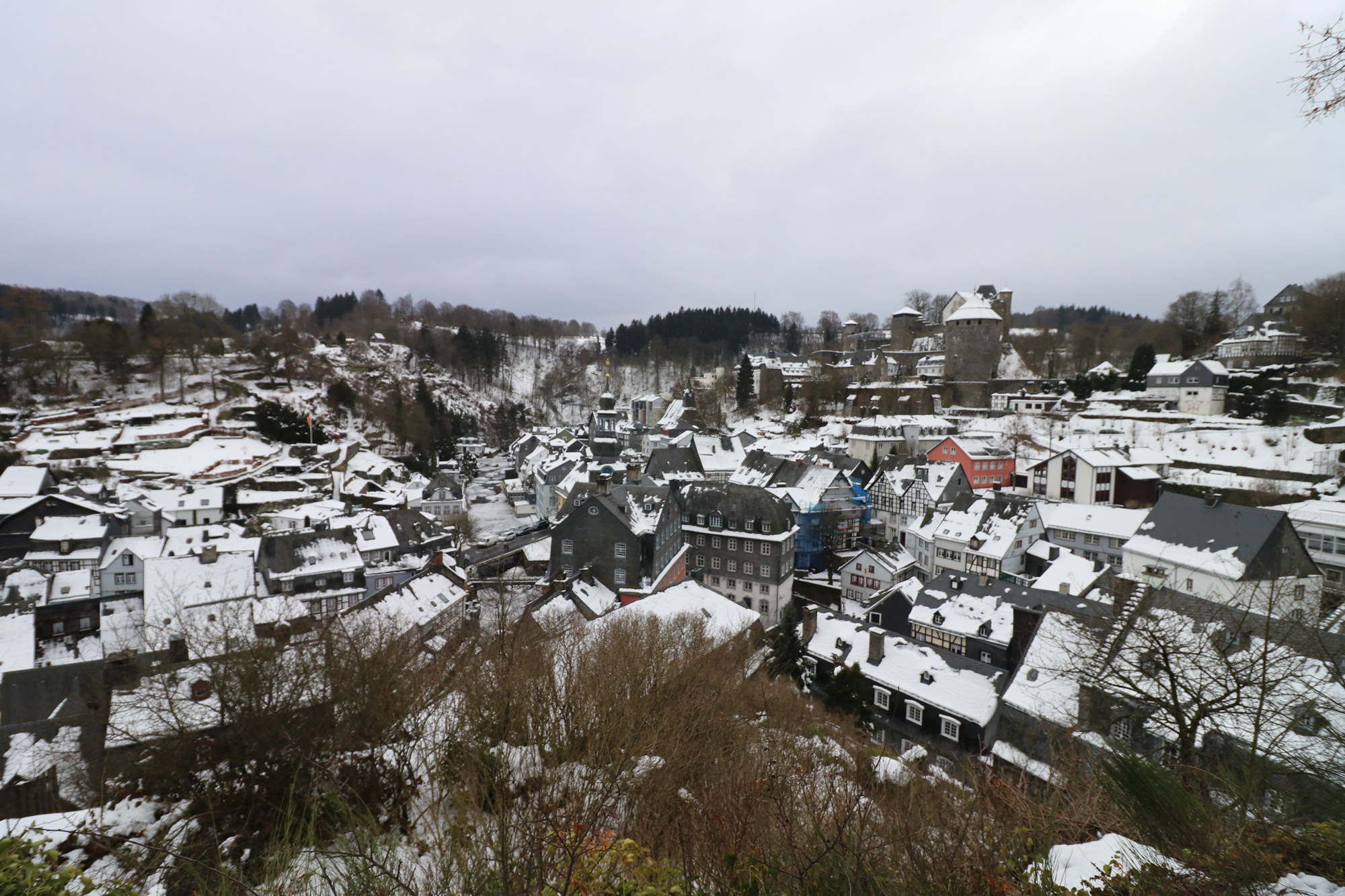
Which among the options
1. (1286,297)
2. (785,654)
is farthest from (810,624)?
(1286,297)

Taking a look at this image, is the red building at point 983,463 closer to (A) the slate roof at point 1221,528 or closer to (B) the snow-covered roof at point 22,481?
(A) the slate roof at point 1221,528

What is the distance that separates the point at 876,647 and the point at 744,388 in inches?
2294

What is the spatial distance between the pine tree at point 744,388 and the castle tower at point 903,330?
22.5 m

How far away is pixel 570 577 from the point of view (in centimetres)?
2281

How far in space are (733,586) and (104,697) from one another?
21944 mm

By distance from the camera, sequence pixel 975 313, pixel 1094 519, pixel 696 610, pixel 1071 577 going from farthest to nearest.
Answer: pixel 975 313 < pixel 1094 519 < pixel 1071 577 < pixel 696 610

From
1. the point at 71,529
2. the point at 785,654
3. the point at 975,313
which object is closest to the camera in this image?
the point at 785,654

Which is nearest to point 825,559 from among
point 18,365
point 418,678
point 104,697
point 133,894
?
point 418,678

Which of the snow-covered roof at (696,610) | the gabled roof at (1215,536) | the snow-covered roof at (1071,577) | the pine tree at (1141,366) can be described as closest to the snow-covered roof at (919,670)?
the snow-covered roof at (696,610)

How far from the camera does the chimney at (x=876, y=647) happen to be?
680 inches

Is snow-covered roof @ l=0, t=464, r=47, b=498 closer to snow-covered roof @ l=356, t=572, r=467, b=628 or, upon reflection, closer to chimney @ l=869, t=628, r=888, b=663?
snow-covered roof @ l=356, t=572, r=467, b=628

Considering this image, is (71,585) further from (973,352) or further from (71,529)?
(973,352)

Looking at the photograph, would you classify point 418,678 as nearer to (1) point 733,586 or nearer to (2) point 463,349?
(1) point 733,586

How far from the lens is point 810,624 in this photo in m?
18.9
